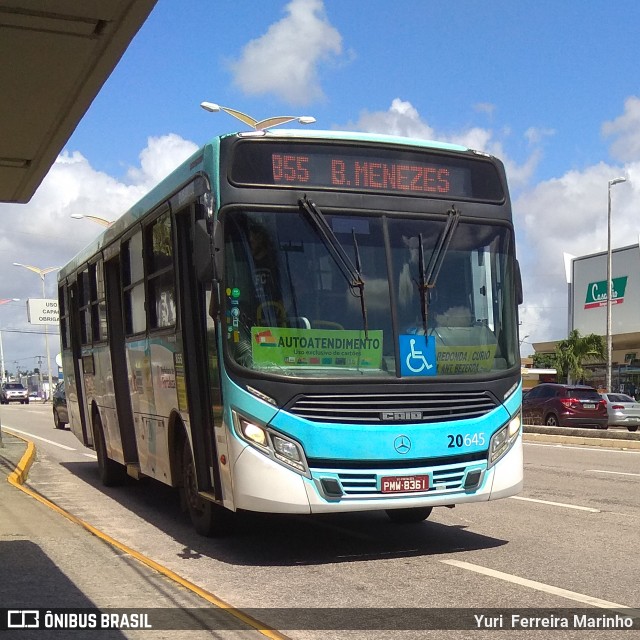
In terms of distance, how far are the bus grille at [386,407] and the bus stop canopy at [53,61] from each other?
117 inches

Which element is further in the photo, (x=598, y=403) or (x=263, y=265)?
(x=598, y=403)

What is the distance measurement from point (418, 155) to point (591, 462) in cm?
1080

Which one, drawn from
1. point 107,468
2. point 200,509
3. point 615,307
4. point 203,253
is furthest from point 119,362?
point 615,307

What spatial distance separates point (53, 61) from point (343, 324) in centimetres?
297

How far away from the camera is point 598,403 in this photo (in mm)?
29594

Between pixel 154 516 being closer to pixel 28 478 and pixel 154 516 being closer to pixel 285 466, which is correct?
pixel 285 466

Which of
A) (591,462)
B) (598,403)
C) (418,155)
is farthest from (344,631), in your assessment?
(598,403)

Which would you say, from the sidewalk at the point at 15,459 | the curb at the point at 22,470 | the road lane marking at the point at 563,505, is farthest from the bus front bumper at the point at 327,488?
the curb at the point at 22,470

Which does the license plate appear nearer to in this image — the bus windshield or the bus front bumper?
the bus front bumper

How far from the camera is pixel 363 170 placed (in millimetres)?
8188

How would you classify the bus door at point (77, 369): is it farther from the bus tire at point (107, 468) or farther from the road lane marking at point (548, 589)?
the road lane marking at point (548, 589)

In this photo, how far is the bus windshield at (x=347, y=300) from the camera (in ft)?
25.1

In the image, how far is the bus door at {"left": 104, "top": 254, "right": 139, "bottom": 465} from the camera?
11961 millimetres

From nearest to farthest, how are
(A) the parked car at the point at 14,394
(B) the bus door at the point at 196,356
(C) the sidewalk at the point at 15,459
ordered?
(B) the bus door at the point at 196,356 → (C) the sidewalk at the point at 15,459 → (A) the parked car at the point at 14,394
